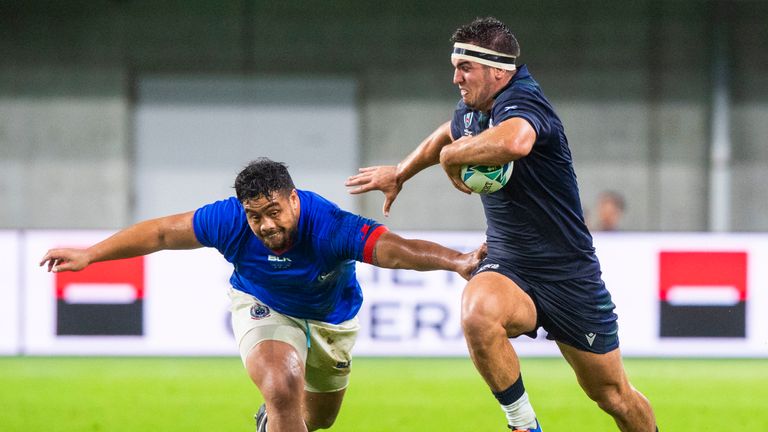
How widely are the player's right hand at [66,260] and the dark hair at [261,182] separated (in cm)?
89

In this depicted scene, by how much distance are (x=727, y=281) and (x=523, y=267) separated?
481 centimetres

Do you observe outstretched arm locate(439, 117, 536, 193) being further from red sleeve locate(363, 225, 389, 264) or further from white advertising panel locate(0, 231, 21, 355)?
white advertising panel locate(0, 231, 21, 355)

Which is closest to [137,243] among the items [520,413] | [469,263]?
[469,263]

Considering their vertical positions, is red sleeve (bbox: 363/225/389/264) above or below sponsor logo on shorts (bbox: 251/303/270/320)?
above

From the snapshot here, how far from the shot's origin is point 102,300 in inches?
356

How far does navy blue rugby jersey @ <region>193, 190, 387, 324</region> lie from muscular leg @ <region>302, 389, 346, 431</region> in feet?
1.80

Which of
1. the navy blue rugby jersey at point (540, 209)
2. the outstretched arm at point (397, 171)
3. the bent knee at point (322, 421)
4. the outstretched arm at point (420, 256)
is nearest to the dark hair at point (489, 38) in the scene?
the navy blue rugby jersey at point (540, 209)

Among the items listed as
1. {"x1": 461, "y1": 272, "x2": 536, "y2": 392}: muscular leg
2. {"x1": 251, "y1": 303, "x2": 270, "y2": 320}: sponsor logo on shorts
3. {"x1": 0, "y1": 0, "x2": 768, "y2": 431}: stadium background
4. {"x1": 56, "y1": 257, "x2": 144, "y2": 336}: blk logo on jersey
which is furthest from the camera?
{"x1": 0, "y1": 0, "x2": 768, "y2": 431}: stadium background

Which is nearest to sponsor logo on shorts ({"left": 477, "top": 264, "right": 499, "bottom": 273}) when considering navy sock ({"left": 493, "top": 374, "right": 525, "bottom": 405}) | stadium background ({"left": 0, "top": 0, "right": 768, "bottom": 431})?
navy sock ({"left": 493, "top": 374, "right": 525, "bottom": 405})

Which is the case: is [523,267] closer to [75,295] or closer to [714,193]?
[75,295]

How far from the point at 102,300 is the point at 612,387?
5329mm

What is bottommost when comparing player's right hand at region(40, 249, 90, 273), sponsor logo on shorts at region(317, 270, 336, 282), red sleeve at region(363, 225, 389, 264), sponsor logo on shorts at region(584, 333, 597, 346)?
sponsor logo on shorts at region(584, 333, 597, 346)

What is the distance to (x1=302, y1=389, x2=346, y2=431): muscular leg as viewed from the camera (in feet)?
18.5

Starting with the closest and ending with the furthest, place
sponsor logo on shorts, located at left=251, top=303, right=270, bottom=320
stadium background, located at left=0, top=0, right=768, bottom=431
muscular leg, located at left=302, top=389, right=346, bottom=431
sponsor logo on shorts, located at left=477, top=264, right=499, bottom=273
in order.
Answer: sponsor logo on shorts, located at left=477, top=264, right=499, bottom=273, sponsor logo on shorts, located at left=251, top=303, right=270, bottom=320, muscular leg, located at left=302, top=389, right=346, bottom=431, stadium background, located at left=0, top=0, right=768, bottom=431
